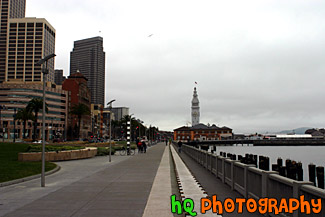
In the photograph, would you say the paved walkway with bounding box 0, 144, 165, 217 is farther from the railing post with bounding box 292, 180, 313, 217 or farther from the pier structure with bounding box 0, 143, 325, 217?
the railing post with bounding box 292, 180, 313, 217

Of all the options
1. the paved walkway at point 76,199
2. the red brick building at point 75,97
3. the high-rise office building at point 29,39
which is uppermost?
the high-rise office building at point 29,39

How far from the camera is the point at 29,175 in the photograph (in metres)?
16.6

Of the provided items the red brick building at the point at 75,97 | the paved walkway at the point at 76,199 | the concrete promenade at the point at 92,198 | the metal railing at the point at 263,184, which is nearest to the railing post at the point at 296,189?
the metal railing at the point at 263,184

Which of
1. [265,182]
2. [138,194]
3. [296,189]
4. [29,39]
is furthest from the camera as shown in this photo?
[29,39]

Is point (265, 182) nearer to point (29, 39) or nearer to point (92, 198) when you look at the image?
point (92, 198)

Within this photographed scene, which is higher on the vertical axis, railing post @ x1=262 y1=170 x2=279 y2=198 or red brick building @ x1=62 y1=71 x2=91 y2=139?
red brick building @ x1=62 y1=71 x2=91 y2=139

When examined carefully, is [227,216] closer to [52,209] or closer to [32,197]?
[52,209]

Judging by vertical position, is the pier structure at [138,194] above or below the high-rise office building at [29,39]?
below

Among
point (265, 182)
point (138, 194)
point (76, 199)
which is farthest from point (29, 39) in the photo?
point (265, 182)

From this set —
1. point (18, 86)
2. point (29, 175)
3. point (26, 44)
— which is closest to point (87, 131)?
point (18, 86)

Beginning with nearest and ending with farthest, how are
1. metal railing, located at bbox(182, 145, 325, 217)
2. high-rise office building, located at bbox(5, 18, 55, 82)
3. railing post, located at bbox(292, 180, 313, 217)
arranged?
metal railing, located at bbox(182, 145, 325, 217), railing post, located at bbox(292, 180, 313, 217), high-rise office building, located at bbox(5, 18, 55, 82)

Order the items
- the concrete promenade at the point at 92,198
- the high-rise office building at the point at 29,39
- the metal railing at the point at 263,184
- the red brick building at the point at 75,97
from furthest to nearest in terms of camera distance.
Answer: the high-rise office building at the point at 29,39, the red brick building at the point at 75,97, the concrete promenade at the point at 92,198, the metal railing at the point at 263,184

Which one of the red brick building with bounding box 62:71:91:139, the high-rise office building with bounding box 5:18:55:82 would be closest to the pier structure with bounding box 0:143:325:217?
the red brick building with bounding box 62:71:91:139

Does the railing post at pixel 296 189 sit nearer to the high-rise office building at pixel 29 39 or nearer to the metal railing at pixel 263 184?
the metal railing at pixel 263 184
